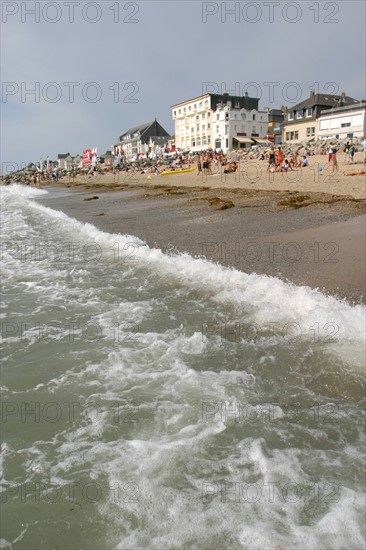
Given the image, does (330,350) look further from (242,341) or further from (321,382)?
(242,341)

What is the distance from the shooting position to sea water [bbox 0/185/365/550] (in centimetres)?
250

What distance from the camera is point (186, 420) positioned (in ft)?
11.5

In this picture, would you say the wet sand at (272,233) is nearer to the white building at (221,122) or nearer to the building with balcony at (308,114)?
the building with balcony at (308,114)

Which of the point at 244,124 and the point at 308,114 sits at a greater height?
the point at 244,124

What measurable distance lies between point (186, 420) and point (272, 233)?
750 cm

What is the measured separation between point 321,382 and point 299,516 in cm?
162

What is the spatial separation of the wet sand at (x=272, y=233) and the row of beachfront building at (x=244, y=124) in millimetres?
48561

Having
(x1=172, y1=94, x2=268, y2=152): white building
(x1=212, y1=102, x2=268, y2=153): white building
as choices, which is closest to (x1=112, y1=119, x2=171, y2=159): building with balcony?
(x1=172, y1=94, x2=268, y2=152): white building

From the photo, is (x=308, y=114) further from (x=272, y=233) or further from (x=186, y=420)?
(x=186, y=420)

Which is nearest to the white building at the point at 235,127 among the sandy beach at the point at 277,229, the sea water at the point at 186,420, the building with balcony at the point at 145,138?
the building with balcony at the point at 145,138

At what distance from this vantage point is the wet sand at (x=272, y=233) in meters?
6.96

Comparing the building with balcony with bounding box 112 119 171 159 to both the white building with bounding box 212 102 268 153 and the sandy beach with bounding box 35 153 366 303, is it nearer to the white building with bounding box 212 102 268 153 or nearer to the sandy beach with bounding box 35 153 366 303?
the white building with bounding box 212 102 268 153

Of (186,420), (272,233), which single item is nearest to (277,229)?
(272,233)

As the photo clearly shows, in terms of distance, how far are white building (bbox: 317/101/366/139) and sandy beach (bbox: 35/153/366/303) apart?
148ft
